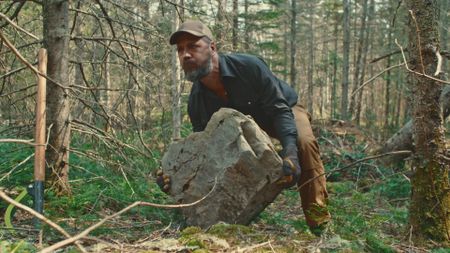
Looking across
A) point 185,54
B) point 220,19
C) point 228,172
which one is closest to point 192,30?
point 185,54

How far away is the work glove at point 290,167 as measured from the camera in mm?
3684

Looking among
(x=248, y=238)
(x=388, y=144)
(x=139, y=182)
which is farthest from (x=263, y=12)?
(x=248, y=238)

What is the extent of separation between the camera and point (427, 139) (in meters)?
3.28

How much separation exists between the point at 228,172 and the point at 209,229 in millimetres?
510

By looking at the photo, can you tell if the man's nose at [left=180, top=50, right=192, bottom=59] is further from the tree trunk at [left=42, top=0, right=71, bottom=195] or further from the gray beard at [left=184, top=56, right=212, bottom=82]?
the tree trunk at [left=42, top=0, right=71, bottom=195]

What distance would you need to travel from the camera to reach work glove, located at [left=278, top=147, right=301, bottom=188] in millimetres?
3684

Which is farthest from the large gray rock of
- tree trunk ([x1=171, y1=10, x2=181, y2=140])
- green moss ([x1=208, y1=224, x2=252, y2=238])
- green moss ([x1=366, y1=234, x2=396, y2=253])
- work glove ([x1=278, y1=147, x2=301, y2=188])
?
tree trunk ([x1=171, y1=10, x2=181, y2=140])

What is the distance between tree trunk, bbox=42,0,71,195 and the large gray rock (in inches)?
66.4

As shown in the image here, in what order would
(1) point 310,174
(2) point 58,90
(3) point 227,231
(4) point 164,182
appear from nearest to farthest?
(3) point 227,231 < (1) point 310,174 < (4) point 164,182 < (2) point 58,90

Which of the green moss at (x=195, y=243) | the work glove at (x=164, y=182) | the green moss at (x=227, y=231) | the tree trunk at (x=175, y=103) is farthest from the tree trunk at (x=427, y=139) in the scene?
the tree trunk at (x=175, y=103)

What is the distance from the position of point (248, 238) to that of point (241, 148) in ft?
3.04

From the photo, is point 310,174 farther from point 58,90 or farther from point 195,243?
point 58,90

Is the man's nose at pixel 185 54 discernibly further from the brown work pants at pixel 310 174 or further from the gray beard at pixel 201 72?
the brown work pants at pixel 310 174

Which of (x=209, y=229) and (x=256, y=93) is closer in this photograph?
(x=209, y=229)
